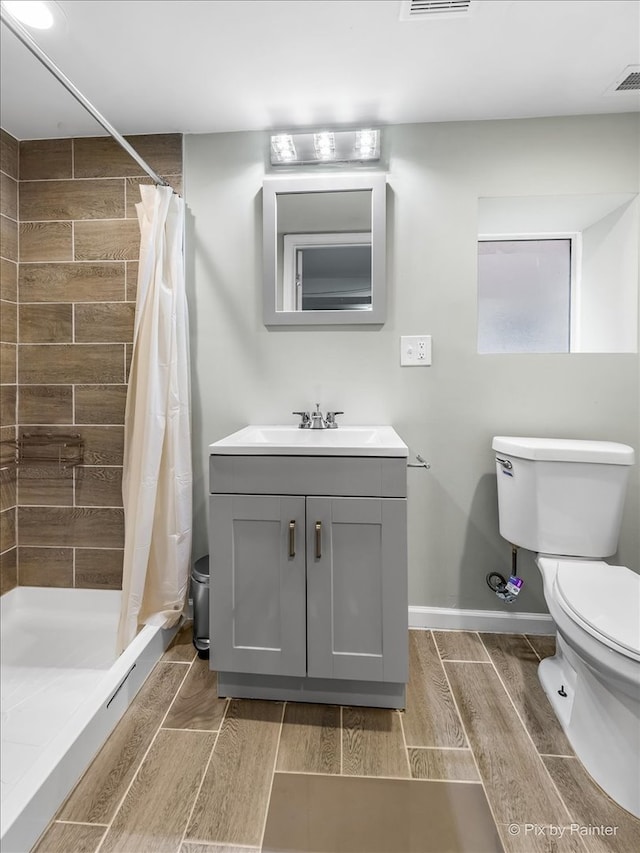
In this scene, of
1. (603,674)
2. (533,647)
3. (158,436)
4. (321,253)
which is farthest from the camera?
(321,253)

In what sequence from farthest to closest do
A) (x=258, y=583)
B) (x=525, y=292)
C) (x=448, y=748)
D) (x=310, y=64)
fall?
(x=525, y=292), (x=310, y=64), (x=258, y=583), (x=448, y=748)

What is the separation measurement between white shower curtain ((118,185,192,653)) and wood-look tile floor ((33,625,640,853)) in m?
0.33

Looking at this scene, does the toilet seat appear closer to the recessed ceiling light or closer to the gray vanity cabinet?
the gray vanity cabinet

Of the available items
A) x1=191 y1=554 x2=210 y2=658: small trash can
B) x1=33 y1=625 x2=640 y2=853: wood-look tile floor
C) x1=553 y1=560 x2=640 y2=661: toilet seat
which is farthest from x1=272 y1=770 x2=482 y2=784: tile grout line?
x1=191 y1=554 x2=210 y2=658: small trash can

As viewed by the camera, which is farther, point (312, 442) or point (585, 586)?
point (312, 442)

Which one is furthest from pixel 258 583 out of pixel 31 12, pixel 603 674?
pixel 31 12

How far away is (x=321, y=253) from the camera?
5.93ft

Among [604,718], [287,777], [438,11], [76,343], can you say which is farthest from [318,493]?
[438,11]

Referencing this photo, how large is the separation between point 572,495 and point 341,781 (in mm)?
1166

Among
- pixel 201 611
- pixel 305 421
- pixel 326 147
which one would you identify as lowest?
pixel 201 611

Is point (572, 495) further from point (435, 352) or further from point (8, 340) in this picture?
point (8, 340)

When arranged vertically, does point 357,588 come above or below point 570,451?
below

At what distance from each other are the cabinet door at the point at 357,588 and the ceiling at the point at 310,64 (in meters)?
1.44

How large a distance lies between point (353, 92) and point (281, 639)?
1.94 metres
